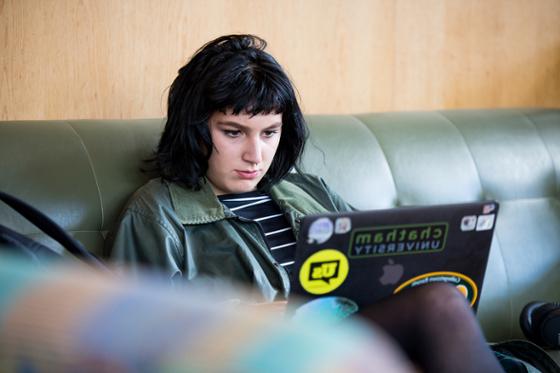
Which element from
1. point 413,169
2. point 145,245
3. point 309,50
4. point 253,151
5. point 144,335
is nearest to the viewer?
point 144,335

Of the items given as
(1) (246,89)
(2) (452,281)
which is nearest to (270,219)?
(1) (246,89)

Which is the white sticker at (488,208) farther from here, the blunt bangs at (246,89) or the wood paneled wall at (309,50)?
the wood paneled wall at (309,50)

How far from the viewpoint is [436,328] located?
1.05m

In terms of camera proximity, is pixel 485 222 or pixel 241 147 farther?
pixel 241 147

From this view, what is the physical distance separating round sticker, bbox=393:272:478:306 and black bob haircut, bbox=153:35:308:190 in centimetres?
60

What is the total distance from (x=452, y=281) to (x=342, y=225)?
24cm

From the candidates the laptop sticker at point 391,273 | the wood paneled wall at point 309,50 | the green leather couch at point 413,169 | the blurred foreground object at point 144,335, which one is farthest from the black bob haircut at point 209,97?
the blurred foreground object at point 144,335

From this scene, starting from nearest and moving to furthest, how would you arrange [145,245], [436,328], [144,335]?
[144,335], [436,328], [145,245]

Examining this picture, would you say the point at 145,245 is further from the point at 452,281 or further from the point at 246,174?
the point at 452,281

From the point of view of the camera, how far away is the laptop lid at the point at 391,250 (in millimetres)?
1066

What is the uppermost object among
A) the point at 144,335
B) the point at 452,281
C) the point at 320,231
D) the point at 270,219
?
the point at 144,335

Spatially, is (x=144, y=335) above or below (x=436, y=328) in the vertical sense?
above

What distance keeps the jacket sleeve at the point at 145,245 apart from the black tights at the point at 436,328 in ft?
1.70

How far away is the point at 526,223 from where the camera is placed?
7.11 ft
